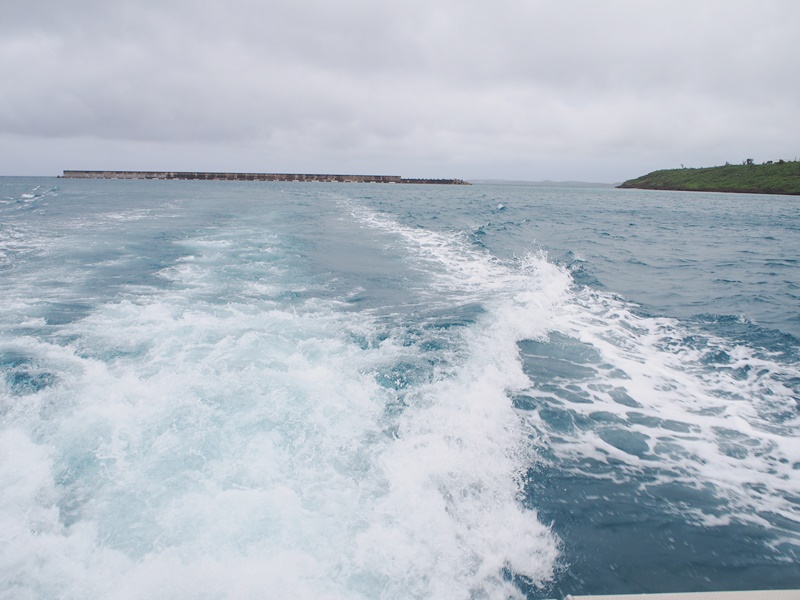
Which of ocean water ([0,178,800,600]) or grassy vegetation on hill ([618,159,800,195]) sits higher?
grassy vegetation on hill ([618,159,800,195])

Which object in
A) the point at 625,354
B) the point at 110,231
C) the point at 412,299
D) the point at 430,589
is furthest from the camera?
the point at 110,231

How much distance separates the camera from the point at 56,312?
7461 millimetres

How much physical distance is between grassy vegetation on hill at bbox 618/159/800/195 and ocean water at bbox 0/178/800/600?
83.6 meters

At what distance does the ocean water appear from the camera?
3004 mm

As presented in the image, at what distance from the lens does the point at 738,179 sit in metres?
83.4

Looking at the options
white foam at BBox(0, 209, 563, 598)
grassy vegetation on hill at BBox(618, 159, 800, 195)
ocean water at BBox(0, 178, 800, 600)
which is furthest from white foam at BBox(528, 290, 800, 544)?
grassy vegetation on hill at BBox(618, 159, 800, 195)

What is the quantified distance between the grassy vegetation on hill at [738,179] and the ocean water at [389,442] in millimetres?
83639

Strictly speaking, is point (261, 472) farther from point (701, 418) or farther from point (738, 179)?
point (738, 179)

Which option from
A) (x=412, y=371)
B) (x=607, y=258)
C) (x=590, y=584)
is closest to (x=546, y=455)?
(x=590, y=584)

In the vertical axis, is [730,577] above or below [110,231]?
below

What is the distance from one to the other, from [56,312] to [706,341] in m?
11.2

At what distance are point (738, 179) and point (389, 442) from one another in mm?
106520

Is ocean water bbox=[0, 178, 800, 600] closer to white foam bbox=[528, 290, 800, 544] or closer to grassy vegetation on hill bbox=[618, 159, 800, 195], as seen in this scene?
white foam bbox=[528, 290, 800, 544]

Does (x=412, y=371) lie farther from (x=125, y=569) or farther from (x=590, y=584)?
(x=125, y=569)
